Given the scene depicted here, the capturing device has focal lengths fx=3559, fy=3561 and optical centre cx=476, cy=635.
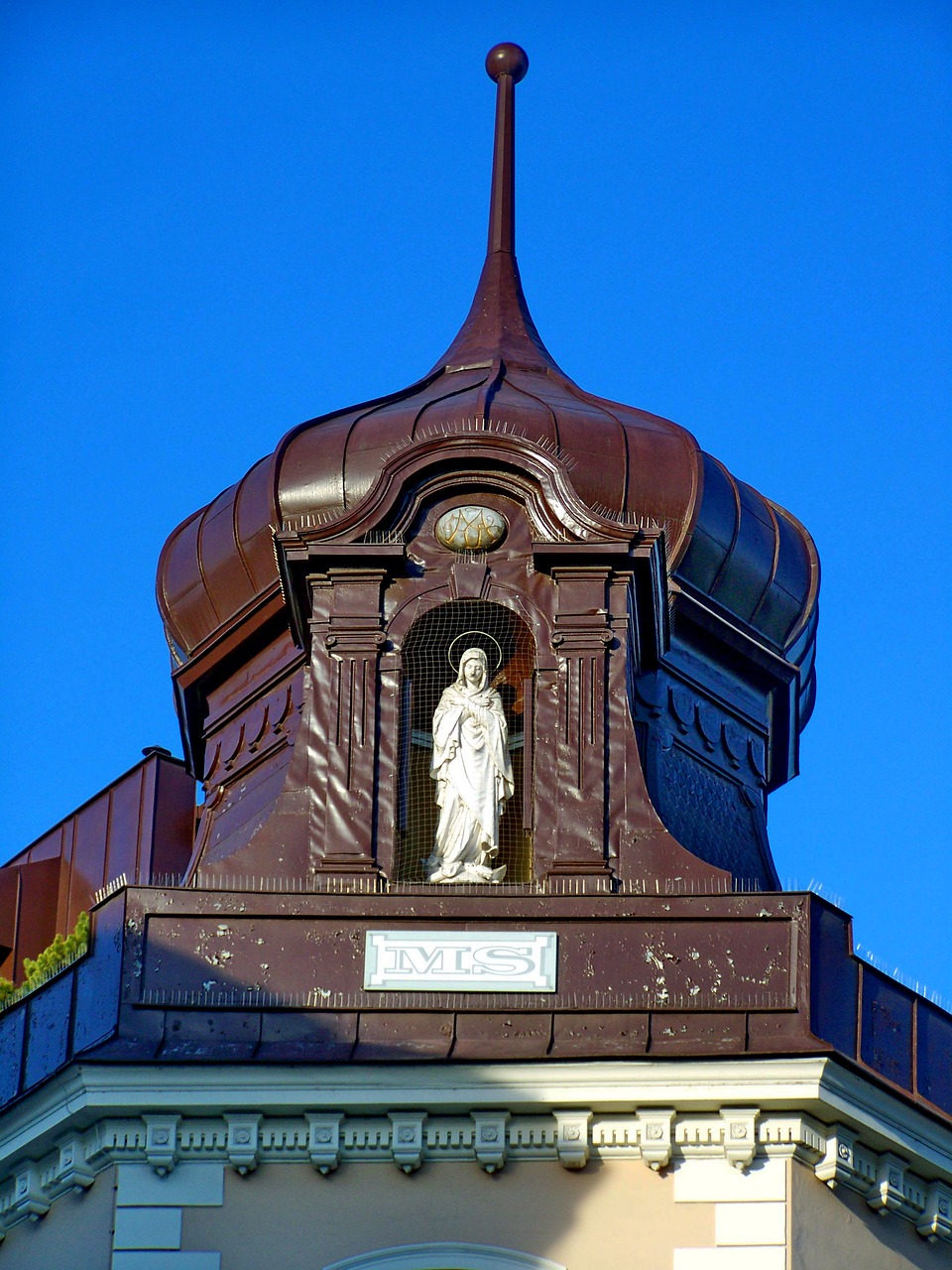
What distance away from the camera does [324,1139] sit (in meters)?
26.2

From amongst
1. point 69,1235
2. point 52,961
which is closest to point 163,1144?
point 69,1235

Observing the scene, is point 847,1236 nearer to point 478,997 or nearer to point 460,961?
point 478,997

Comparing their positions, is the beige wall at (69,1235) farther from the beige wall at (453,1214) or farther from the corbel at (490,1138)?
the corbel at (490,1138)

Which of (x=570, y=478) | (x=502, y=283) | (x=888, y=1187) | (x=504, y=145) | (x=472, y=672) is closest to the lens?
Result: (x=888, y=1187)

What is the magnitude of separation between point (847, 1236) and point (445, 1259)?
303 cm

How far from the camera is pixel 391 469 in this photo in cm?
2992

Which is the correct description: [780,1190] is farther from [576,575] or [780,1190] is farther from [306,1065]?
[576,575]

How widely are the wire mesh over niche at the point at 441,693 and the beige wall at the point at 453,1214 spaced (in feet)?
10.4

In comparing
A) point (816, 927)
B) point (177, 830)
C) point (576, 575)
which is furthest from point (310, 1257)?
point (177, 830)

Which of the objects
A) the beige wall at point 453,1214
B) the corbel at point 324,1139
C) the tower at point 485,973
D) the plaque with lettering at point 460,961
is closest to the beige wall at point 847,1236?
the tower at point 485,973

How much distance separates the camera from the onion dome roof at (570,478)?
105 ft

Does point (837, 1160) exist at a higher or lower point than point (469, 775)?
lower

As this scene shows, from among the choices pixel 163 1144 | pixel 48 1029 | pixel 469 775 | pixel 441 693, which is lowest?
pixel 163 1144

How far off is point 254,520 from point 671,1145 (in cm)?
881
